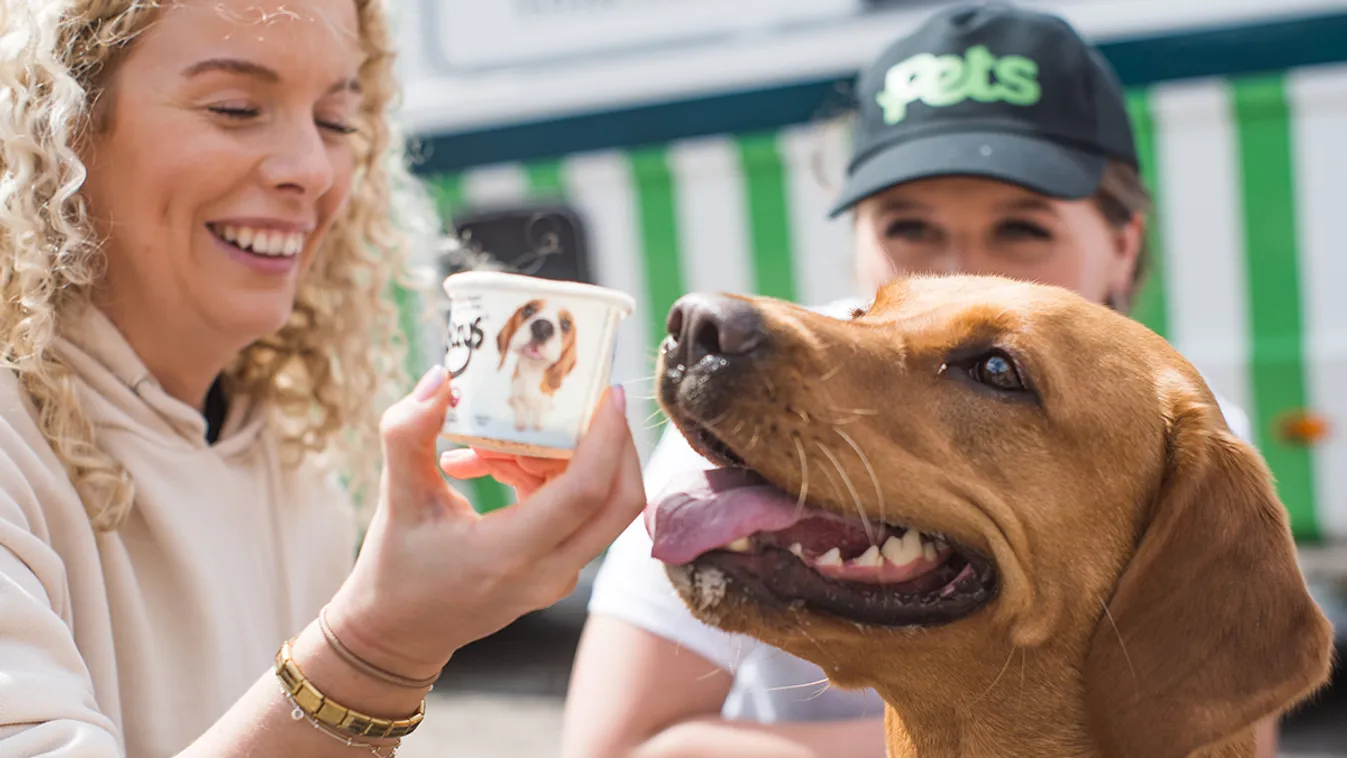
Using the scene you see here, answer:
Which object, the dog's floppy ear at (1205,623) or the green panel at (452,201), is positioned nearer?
the dog's floppy ear at (1205,623)

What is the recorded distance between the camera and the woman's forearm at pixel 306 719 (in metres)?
1.71

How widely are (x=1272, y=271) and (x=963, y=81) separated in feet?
9.49

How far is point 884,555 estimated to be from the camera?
1952 mm

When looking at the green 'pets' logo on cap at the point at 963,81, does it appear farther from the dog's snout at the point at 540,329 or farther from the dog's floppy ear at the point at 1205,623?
the dog's snout at the point at 540,329

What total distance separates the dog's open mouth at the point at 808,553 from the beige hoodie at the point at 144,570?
0.88 metres

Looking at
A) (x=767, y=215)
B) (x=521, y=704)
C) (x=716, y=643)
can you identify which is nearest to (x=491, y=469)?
(x=716, y=643)

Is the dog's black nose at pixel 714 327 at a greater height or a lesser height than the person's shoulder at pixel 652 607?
greater

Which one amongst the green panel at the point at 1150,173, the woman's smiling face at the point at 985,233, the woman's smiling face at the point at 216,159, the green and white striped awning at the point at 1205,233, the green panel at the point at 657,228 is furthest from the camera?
the green panel at the point at 657,228

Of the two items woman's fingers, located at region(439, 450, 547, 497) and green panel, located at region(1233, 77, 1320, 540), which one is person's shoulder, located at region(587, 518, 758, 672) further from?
green panel, located at region(1233, 77, 1320, 540)

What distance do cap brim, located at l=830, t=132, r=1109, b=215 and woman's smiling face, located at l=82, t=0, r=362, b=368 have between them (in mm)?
1177

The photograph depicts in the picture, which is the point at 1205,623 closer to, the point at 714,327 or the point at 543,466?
the point at 714,327

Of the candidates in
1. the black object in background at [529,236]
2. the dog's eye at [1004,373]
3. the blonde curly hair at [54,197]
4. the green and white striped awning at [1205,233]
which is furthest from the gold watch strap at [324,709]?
the black object in background at [529,236]

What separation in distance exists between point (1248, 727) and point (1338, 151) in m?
3.87

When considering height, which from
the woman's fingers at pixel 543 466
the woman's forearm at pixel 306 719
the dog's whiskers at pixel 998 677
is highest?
the woman's fingers at pixel 543 466
